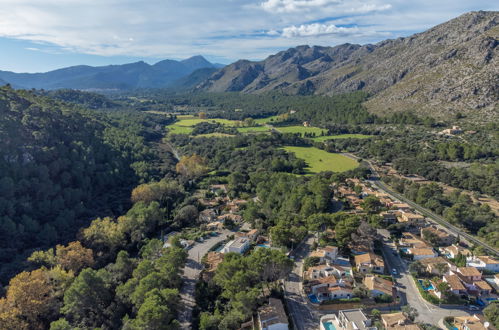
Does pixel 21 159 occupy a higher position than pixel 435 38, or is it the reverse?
pixel 435 38

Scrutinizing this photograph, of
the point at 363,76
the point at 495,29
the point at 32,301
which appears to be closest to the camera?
the point at 32,301

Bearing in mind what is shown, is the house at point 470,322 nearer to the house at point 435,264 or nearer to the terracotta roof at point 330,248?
the house at point 435,264

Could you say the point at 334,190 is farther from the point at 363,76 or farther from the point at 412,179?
the point at 363,76

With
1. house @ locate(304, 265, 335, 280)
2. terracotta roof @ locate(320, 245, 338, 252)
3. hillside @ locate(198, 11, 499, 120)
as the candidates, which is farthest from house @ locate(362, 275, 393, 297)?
hillside @ locate(198, 11, 499, 120)

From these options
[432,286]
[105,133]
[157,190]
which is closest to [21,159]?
[157,190]

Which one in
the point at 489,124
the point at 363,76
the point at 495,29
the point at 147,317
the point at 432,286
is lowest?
the point at 432,286

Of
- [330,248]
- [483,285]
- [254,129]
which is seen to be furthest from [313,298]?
[254,129]

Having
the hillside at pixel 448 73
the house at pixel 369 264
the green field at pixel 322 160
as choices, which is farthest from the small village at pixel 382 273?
the hillside at pixel 448 73
